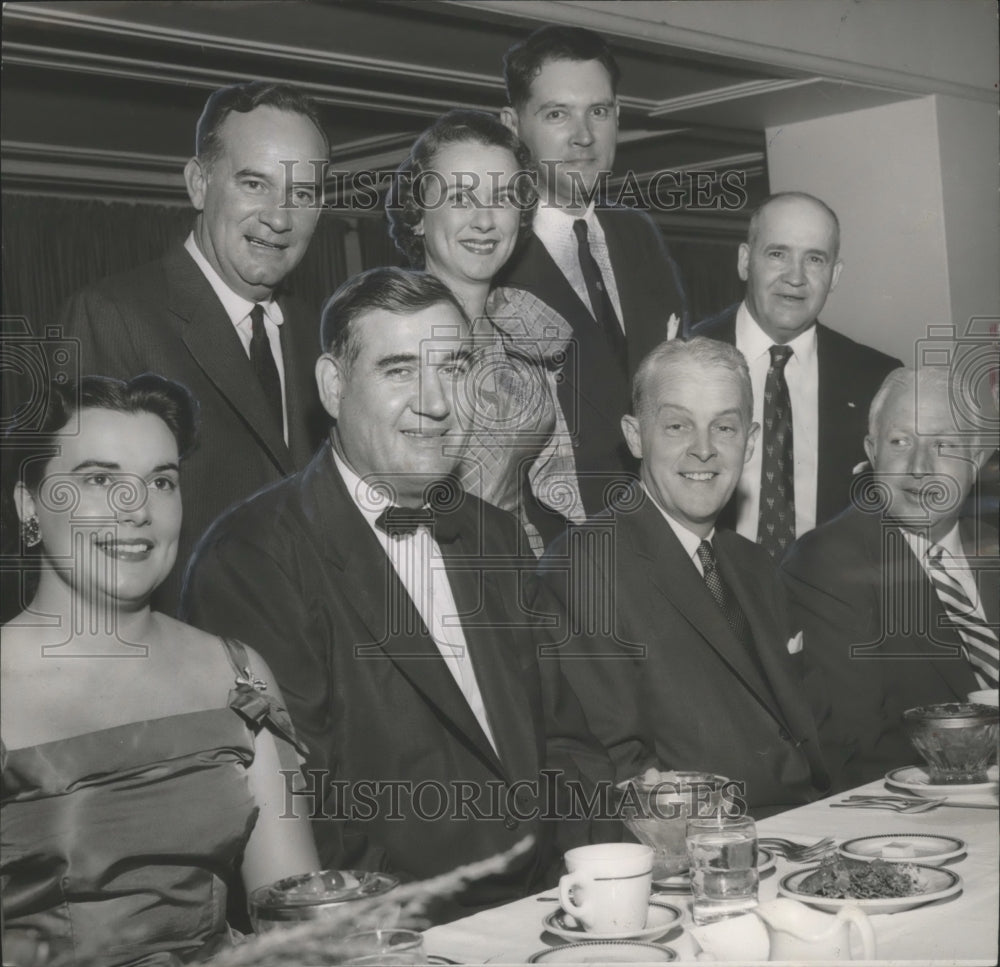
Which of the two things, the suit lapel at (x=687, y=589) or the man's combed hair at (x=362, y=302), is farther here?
the suit lapel at (x=687, y=589)

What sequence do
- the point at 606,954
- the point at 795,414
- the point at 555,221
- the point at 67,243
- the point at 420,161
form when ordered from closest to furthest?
the point at 606,954 → the point at 67,243 → the point at 420,161 → the point at 555,221 → the point at 795,414

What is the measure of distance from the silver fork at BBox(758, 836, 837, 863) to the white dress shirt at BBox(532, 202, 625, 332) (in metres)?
1.10

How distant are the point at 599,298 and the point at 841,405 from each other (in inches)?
24.8

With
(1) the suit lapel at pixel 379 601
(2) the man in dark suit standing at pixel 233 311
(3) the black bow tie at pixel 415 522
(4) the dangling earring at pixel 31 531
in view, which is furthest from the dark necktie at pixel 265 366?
(4) the dangling earring at pixel 31 531

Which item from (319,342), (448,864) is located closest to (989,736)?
(448,864)

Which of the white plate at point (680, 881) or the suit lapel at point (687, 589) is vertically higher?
the suit lapel at point (687, 589)

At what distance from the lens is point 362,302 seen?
2.60m

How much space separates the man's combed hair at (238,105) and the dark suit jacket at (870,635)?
4.68 ft

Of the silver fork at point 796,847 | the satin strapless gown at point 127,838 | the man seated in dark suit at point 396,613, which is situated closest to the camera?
the satin strapless gown at point 127,838

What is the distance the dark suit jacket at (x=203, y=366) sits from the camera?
2451 millimetres

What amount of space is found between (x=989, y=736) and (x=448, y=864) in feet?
3.59

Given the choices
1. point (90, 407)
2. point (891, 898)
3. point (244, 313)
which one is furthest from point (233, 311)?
point (891, 898)

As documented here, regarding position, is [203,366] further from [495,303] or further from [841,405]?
[841,405]

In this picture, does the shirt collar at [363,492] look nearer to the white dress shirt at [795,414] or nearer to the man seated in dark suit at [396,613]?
the man seated in dark suit at [396,613]
